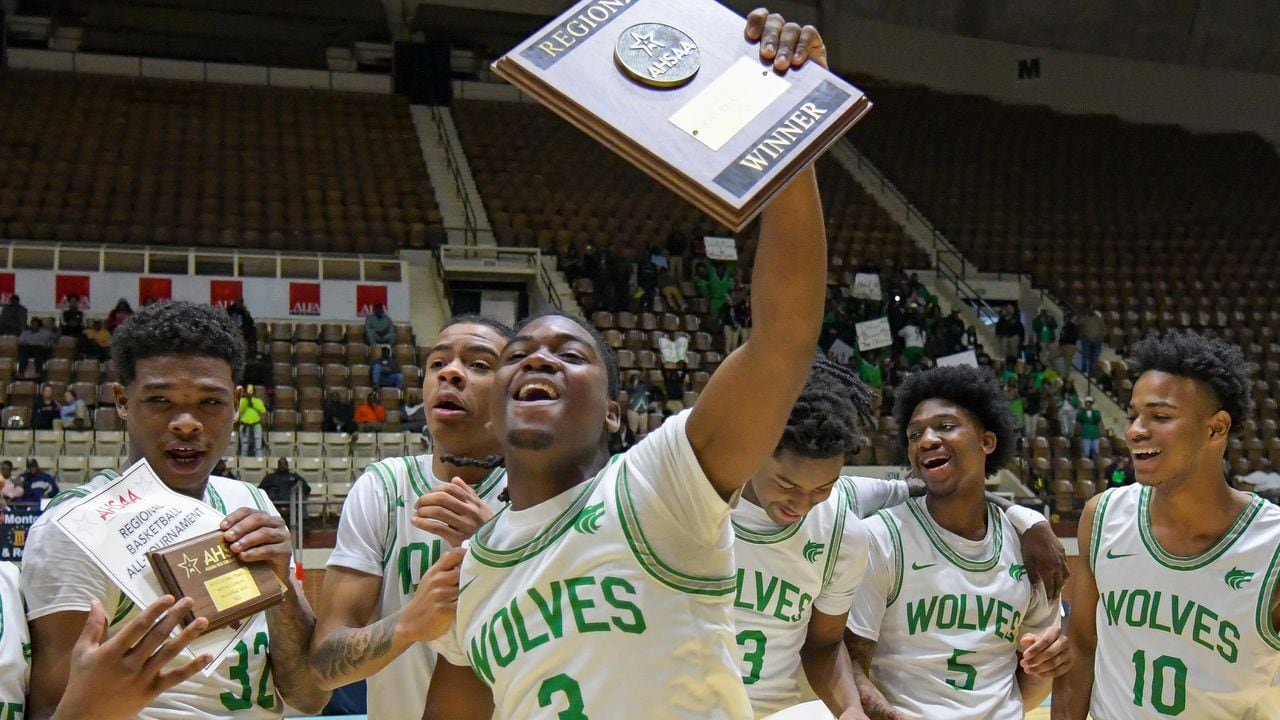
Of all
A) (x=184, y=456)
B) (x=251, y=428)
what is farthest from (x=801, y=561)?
(x=251, y=428)

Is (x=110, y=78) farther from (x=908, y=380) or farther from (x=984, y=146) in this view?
(x=908, y=380)

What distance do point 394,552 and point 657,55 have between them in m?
1.51

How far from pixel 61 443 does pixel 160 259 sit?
4331 mm

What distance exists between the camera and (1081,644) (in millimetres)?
3955

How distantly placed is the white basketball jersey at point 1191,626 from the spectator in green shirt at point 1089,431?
11467mm

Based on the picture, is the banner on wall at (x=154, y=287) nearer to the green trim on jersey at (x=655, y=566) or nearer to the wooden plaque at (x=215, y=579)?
the wooden plaque at (x=215, y=579)

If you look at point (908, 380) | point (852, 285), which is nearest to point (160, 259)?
point (852, 285)

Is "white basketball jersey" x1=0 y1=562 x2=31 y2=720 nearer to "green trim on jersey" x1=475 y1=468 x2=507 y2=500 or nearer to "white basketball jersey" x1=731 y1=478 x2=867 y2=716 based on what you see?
"green trim on jersey" x1=475 y1=468 x2=507 y2=500

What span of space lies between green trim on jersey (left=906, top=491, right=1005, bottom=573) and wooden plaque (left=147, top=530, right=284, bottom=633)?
2125mm

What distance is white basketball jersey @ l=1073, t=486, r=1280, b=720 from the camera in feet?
11.5

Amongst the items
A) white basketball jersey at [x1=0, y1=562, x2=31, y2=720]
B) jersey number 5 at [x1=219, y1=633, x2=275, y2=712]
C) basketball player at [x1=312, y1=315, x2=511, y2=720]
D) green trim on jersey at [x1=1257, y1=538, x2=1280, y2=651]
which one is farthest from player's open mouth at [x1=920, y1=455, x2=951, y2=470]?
white basketball jersey at [x1=0, y1=562, x2=31, y2=720]

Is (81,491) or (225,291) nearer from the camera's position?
(81,491)

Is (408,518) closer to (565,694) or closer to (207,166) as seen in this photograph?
(565,694)

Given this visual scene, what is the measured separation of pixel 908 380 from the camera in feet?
13.6
